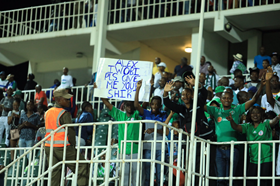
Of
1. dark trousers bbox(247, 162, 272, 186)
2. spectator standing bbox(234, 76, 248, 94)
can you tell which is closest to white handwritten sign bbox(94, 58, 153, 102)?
dark trousers bbox(247, 162, 272, 186)

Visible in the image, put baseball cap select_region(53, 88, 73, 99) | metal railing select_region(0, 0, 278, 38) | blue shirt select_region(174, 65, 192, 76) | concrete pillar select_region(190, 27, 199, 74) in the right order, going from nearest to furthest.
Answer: baseball cap select_region(53, 88, 73, 99), blue shirt select_region(174, 65, 192, 76), metal railing select_region(0, 0, 278, 38), concrete pillar select_region(190, 27, 199, 74)

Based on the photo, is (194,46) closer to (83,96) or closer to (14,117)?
(83,96)

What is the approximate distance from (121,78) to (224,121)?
2.11 meters

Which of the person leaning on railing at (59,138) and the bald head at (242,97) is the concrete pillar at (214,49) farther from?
the person leaning on railing at (59,138)

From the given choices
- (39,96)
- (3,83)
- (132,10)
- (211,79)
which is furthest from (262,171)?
(3,83)

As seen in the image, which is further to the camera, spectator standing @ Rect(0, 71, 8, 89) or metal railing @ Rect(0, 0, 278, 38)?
spectator standing @ Rect(0, 71, 8, 89)

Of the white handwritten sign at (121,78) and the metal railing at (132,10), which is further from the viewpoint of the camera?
the metal railing at (132,10)

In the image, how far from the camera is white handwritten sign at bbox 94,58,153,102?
8.77 m

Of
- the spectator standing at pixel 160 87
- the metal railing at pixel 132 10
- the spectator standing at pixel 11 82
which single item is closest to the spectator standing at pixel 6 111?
the spectator standing at pixel 11 82

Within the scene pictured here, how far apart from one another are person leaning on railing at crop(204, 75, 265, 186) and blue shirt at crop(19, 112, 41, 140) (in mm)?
4817

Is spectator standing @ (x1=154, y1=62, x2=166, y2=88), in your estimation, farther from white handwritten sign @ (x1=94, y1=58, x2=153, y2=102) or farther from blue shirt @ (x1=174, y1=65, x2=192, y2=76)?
white handwritten sign @ (x1=94, y1=58, x2=153, y2=102)

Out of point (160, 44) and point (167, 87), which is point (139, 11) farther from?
point (167, 87)

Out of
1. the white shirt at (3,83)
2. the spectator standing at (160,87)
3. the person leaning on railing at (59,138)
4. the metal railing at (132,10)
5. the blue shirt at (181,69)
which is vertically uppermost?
the metal railing at (132,10)

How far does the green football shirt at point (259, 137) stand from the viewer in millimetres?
7375
